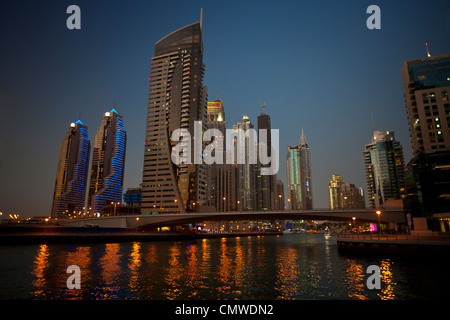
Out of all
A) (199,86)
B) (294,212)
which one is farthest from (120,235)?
(199,86)

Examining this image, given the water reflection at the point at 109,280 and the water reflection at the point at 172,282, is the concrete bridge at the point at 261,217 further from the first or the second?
the water reflection at the point at 109,280

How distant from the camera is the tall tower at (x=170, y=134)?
176375 millimetres

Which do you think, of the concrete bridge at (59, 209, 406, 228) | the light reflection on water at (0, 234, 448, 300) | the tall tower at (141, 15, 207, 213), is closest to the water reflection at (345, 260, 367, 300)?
the light reflection on water at (0, 234, 448, 300)

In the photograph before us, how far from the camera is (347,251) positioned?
175 ft

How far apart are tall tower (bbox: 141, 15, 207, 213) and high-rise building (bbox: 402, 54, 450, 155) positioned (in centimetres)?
12112

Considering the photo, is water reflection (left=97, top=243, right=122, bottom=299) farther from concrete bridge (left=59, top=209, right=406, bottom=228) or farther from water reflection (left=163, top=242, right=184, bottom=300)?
concrete bridge (left=59, top=209, right=406, bottom=228)

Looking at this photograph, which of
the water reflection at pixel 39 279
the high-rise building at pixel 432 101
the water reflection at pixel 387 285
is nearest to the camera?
the water reflection at pixel 387 285

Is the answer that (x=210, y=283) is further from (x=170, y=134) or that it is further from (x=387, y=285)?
(x=170, y=134)

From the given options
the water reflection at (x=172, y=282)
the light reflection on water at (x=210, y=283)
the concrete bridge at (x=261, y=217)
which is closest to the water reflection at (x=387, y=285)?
the light reflection on water at (x=210, y=283)

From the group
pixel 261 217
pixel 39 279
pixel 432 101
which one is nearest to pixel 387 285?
pixel 39 279

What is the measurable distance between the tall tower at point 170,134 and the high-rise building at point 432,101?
397ft

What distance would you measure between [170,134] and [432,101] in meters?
138

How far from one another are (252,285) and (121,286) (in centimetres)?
1069

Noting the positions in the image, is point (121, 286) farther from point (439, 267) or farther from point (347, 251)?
point (347, 251)
